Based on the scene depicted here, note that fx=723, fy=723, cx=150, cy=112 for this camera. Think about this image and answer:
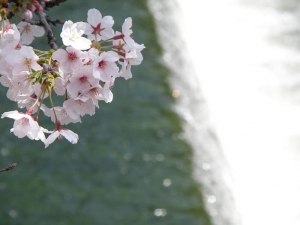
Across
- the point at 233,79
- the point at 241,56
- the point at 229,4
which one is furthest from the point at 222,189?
the point at 229,4

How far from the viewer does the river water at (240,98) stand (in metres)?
5.05

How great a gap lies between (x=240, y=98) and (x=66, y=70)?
16.1 feet

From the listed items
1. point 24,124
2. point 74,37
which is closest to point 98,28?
point 74,37

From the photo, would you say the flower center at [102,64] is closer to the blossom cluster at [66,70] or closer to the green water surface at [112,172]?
the blossom cluster at [66,70]

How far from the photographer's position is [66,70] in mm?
1479

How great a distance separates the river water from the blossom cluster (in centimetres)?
290

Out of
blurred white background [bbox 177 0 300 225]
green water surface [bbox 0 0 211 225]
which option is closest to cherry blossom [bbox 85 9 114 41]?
green water surface [bbox 0 0 211 225]

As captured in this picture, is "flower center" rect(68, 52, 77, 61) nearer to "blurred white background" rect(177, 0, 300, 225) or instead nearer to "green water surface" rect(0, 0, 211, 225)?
"green water surface" rect(0, 0, 211, 225)

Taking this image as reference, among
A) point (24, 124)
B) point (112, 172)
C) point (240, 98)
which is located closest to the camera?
point (24, 124)

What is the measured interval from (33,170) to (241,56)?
3.09 m

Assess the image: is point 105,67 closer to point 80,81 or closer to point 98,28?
point 80,81

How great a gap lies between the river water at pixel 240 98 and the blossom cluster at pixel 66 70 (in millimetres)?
2902

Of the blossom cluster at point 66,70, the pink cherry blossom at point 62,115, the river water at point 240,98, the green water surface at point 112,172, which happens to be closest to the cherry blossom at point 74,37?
the blossom cluster at point 66,70

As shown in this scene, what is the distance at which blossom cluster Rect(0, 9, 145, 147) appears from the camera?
4.83 feet
